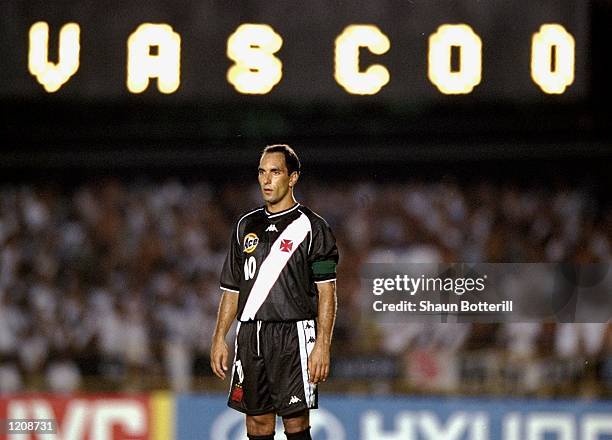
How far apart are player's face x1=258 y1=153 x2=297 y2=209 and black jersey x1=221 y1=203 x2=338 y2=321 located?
7 cm

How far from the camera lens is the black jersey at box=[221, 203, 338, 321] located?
329 centimetres

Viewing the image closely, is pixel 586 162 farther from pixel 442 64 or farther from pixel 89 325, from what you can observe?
pixel 89 325

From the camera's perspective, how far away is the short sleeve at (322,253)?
3283mm

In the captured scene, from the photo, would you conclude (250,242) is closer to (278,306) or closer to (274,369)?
(278,306)

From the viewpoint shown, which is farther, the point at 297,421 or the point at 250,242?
the point at 250,242

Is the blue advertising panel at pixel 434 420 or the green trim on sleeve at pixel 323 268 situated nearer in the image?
the green trim on sleeve at pixel 323 268

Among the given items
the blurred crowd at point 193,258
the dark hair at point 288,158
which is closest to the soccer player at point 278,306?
the dark hair at point 288,158

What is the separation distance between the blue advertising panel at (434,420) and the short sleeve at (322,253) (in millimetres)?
927

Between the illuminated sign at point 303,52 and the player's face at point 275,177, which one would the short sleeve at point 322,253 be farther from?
the illuminated sign at point 303,52

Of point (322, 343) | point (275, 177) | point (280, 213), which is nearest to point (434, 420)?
point (322, 343)

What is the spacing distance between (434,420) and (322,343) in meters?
1.05

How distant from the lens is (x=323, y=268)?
10.8 feet

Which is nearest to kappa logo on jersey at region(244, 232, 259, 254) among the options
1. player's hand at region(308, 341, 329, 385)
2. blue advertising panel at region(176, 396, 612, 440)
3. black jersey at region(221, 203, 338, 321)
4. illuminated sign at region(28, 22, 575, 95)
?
black jersey at region(221, 203, 338, 321)

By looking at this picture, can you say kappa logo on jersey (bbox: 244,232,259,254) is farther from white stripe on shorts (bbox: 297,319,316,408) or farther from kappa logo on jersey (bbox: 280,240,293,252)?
white stripe on shorts (bbox: 297,319,316,408)
